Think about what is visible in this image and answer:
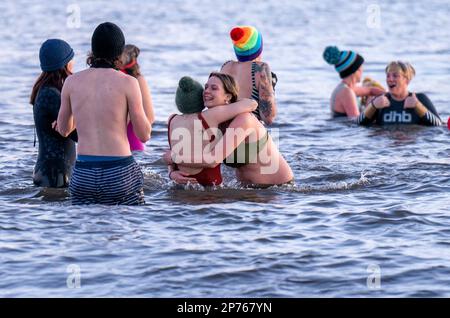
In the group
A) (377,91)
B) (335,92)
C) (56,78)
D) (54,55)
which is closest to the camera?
(54,55)

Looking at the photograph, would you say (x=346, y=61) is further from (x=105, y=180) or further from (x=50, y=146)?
(x=105, y=180)

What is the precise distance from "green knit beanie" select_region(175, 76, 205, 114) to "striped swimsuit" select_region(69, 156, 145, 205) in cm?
92

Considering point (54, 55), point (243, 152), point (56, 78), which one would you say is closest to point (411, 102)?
point (243, 152)

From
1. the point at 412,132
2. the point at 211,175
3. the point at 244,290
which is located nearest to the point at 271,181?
the point at 211,175

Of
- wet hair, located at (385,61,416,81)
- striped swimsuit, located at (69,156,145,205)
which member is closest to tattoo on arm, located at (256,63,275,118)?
striped swimsuit, located at (69,156,145,205)

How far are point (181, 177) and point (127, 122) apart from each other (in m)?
1.40

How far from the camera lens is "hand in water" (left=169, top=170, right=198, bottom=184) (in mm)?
9508

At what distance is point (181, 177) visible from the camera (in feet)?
31.2

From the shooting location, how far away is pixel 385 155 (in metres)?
12.3

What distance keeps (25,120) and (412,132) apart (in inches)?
217

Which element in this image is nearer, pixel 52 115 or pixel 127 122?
pixel 127 122

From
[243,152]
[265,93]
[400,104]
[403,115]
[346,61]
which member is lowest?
[243,152]

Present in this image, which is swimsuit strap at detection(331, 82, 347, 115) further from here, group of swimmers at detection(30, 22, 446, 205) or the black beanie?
the black beanie
